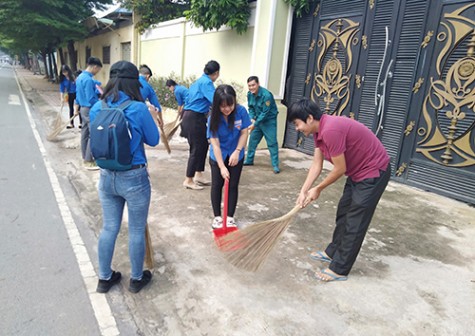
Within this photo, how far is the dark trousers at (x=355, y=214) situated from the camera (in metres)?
2.57

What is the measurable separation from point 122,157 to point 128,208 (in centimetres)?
41

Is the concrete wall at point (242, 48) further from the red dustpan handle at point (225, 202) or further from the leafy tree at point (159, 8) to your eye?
the red dustpan handle at point (225, 202)

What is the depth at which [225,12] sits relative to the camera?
725 centimetres

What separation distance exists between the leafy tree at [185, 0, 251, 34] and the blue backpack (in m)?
5.77

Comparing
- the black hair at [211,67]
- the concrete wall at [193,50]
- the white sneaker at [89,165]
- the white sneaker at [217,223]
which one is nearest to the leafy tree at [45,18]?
the concrete wall at [193,50]

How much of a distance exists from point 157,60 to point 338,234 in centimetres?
1106

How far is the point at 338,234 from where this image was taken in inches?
115

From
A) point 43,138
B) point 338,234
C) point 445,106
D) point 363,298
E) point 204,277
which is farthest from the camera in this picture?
point 43,138

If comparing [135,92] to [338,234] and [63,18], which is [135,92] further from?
[63,18]

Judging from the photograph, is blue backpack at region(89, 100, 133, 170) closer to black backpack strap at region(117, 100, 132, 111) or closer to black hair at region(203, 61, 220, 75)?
black backpack strap at region(117, 100, 132, 111)

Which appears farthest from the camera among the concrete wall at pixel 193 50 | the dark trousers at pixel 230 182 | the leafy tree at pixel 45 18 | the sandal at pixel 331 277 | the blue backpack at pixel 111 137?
the leafy tree at pixel 45 18

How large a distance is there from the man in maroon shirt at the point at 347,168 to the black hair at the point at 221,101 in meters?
0.75

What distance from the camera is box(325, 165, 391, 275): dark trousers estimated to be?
2574 mm

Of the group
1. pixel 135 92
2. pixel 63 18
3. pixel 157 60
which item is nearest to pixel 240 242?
pixel 135 92
